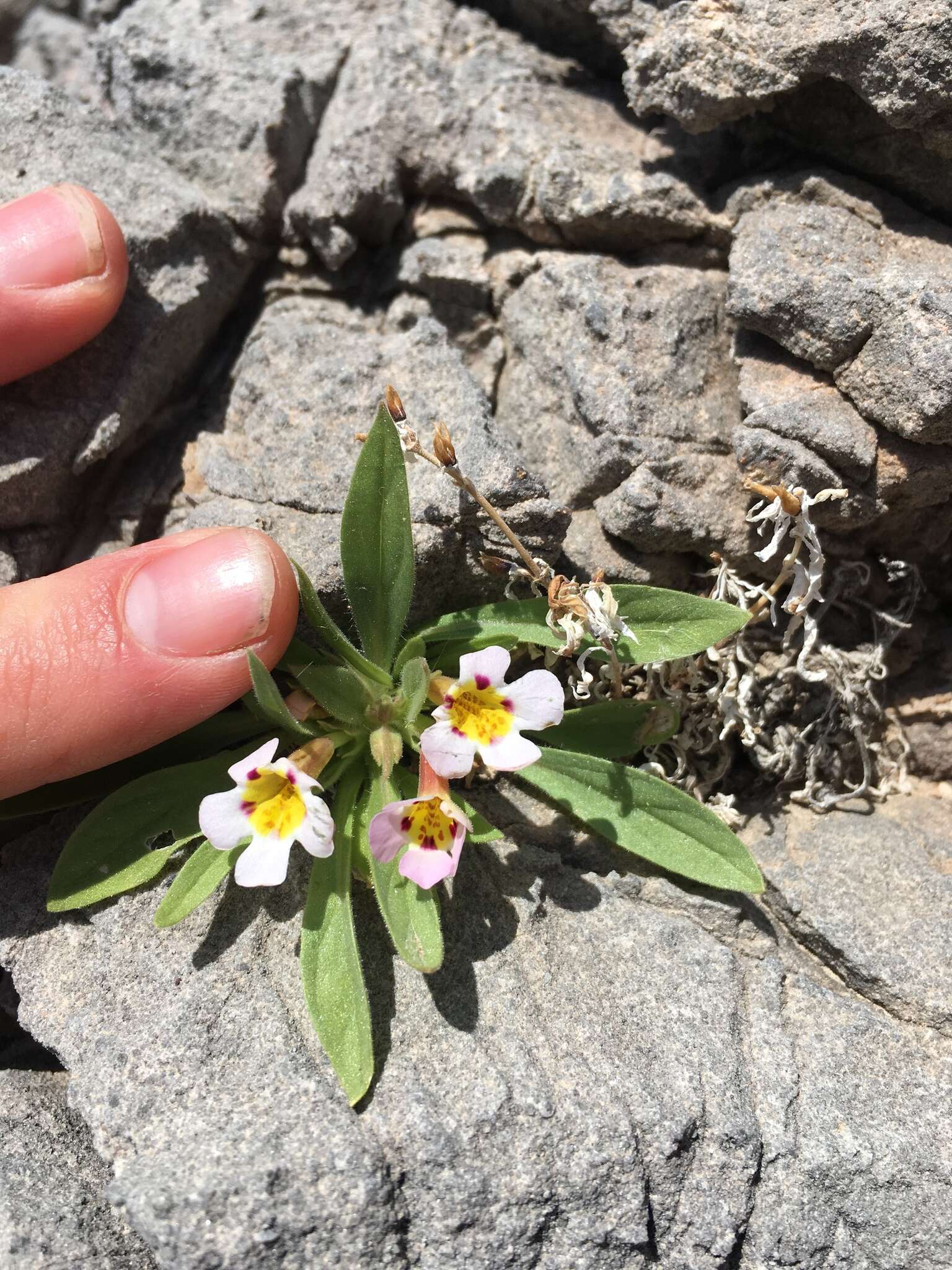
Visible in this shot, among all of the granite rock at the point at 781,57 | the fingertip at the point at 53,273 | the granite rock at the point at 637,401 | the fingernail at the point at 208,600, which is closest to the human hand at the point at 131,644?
the fingernail at the point at 208,600

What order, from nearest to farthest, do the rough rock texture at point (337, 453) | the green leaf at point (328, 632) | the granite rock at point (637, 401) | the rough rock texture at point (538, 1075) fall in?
the rough rock texture at point (538, 1075) → the green leaf at point (328, 632) → the rough rock texture at point (337, 453) → the granite rock at point (637, 401)

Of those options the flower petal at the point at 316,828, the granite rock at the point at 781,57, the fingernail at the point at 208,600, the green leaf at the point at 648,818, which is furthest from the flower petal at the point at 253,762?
the granite rock at the point at 781,57

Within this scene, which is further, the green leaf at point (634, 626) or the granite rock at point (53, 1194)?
the green leaf at point (634, 626)

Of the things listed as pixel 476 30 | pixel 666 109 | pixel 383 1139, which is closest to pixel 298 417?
pixel 666 109

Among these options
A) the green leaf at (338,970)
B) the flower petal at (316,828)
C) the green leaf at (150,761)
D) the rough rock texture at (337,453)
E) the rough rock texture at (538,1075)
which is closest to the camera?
the rough rock texture at (538,1075)

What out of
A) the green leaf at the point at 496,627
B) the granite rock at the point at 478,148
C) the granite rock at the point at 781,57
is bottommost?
the green leaf at the point at 496,627

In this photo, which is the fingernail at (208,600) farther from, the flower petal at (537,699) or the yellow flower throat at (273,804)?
the flower petal at (537,699)

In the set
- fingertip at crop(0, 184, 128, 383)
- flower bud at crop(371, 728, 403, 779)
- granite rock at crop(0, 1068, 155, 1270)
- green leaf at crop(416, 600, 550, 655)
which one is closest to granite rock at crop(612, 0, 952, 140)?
green leaf at crop(416, 600, 550, 655)

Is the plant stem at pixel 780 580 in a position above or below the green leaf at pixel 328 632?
above
